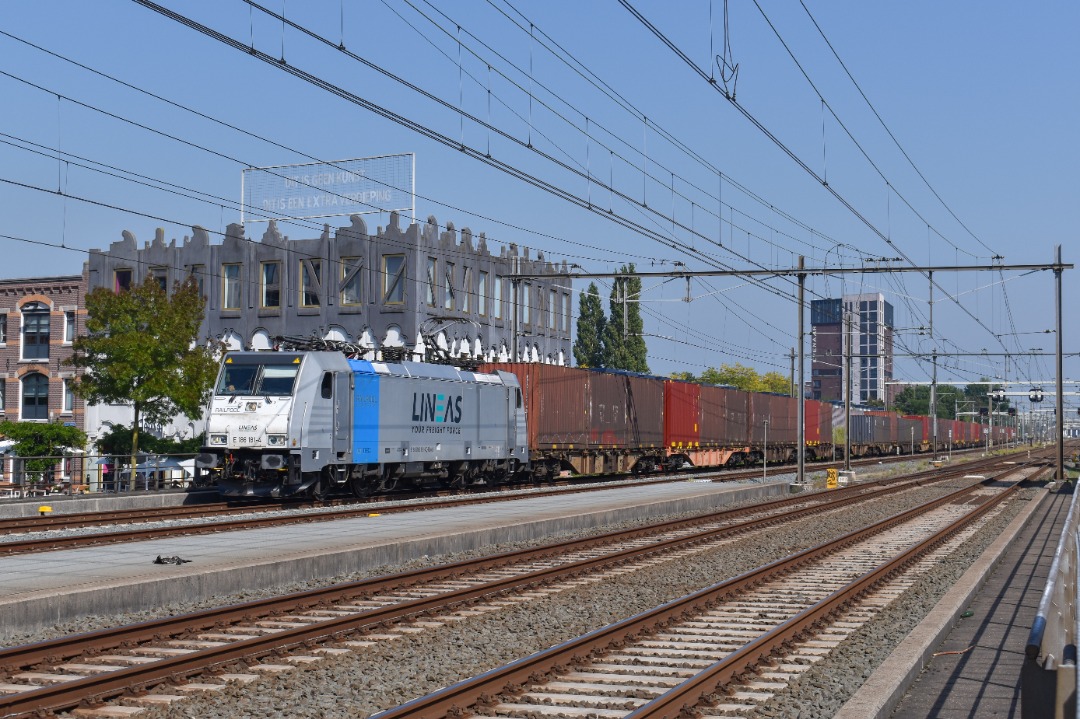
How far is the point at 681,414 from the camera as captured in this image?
157ft

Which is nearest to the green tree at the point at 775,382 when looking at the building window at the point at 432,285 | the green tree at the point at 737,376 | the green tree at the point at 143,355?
the green tree at the point at 737,376

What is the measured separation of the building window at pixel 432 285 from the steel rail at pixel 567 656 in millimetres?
41503

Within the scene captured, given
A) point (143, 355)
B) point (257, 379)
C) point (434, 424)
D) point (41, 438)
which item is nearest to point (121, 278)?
point (41, 438)

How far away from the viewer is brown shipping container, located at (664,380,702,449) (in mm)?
46844

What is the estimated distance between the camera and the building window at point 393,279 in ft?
186

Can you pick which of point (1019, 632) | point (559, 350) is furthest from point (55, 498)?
point (559, 350)

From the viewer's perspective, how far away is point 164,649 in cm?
1025

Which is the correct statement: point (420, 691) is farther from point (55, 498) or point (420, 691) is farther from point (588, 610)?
point (55, 498)

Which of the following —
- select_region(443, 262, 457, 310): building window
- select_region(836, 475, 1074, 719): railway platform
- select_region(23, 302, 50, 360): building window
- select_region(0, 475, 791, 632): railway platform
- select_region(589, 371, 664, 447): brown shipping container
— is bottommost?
select_region(836, 475, 1074, 719): railway platform

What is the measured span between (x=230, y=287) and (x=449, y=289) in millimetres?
11402

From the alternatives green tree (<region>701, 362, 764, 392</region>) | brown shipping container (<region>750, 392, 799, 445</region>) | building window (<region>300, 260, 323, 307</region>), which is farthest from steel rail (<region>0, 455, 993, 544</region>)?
green tree (<region>701, 362, 764, 392</region>)

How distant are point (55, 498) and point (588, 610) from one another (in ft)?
56.2

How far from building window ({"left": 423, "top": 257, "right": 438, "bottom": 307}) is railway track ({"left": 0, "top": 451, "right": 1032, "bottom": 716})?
39.4m

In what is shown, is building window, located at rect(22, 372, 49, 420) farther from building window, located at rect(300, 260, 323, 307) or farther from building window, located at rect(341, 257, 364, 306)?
building window, located at rect(341, 257, 364, 306)
